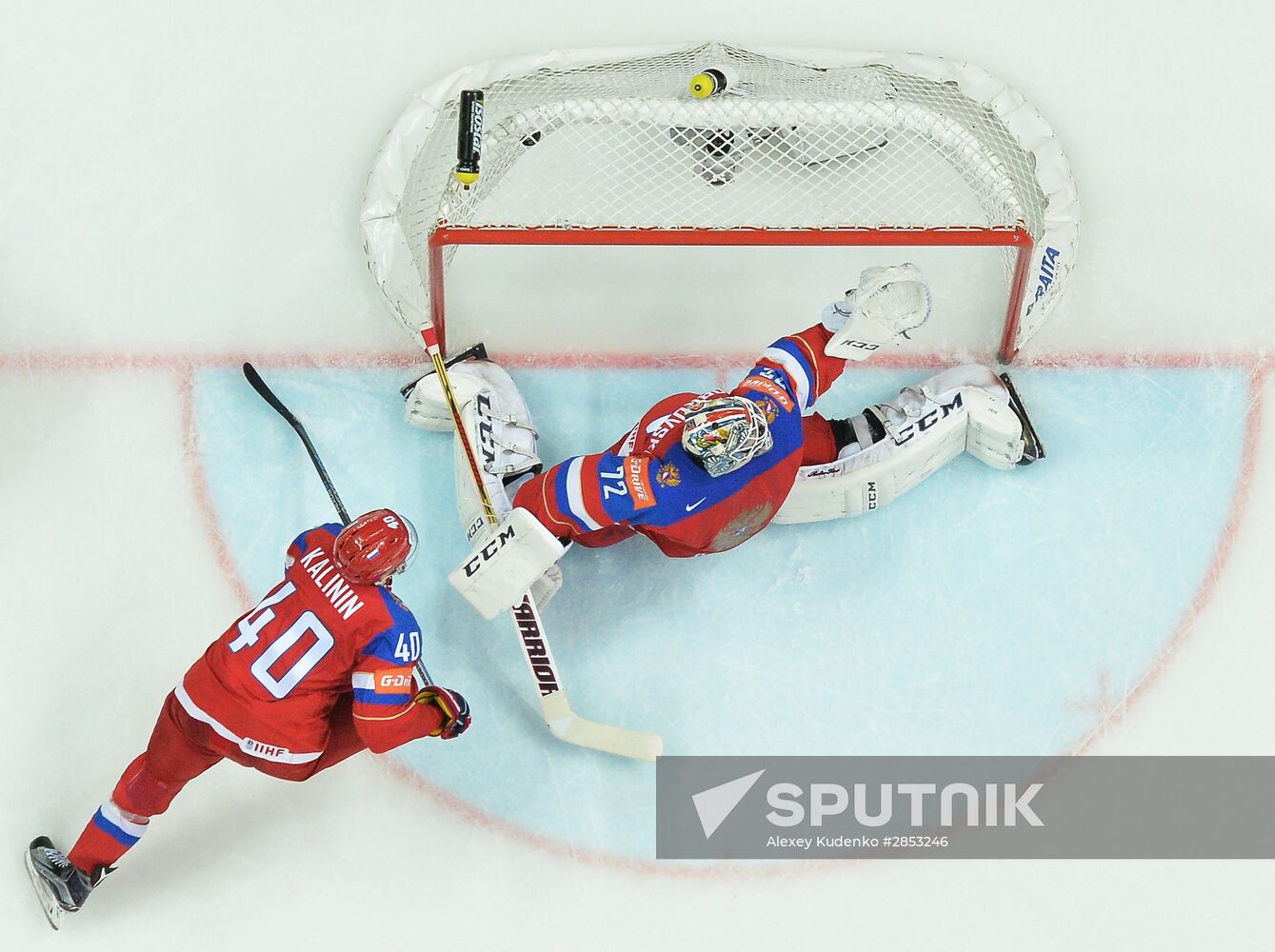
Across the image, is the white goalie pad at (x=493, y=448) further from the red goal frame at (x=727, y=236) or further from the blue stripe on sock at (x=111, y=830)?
→ the blue stripe on sock at (x=111, y=830)

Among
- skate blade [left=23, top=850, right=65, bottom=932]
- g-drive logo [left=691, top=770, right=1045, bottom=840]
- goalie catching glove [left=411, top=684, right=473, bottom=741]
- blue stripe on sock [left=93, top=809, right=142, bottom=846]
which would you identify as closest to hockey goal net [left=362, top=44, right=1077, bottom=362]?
goalie catching glove [left=411, top=684, right=473, bottom=741]

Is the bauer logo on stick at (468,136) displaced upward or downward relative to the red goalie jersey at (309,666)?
upward

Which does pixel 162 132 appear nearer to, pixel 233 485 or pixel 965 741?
pixel 233 485

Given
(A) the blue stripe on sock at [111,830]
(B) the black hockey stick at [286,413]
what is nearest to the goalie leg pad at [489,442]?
(B) the black hockey stick at [286,413]

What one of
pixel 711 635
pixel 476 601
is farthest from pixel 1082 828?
pixel 476 601

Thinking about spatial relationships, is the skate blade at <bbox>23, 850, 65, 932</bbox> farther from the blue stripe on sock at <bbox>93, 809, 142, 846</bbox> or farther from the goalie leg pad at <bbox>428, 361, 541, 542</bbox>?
the goalie leg pad at <bbox>428, 361, 541, 542</bbox>

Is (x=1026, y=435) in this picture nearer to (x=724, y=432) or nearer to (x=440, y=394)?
(x=724, y=432)
